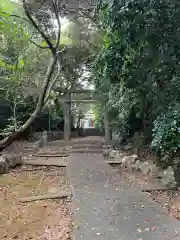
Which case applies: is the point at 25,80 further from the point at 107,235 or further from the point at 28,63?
the point at 107,235

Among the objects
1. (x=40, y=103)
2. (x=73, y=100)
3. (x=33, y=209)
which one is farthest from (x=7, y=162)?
(x=73, y=100)

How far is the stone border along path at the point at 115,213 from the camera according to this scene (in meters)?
2.81

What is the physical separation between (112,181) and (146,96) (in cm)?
219

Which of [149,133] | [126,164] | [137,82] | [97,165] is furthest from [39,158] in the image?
[137,82]

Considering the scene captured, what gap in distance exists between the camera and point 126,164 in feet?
21.8

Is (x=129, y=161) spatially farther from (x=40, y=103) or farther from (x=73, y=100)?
(x=73, y=100)

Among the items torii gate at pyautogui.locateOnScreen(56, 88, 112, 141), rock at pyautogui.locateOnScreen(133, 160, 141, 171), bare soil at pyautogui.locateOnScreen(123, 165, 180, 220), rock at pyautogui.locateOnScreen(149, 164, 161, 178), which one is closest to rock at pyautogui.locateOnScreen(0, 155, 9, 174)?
bare soil at pyautogui.locateOnScreen(123, 165, 180, 220)

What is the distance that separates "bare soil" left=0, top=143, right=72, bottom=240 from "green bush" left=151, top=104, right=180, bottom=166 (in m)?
1.87

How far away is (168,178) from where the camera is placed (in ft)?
15.8

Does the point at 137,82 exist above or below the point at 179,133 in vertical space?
above

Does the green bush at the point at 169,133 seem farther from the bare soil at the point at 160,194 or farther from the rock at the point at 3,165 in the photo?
→ the rock at the point at 3,165

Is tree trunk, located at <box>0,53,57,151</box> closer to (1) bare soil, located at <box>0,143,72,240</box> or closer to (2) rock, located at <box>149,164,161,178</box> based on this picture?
(1) bare soil, located at <box>0,143,72,240</box>

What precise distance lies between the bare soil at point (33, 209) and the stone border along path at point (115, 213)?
0.18 meters

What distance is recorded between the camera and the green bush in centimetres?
449
